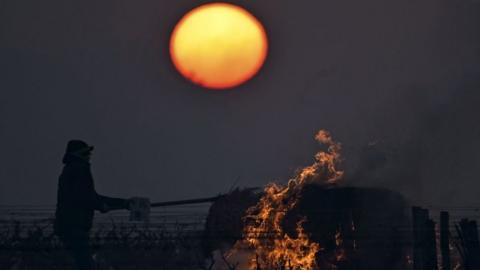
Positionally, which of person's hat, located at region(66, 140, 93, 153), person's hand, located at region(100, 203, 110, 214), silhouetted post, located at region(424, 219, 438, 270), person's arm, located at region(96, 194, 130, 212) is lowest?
silhouetted post, located at region(424, 219, 438, 270)

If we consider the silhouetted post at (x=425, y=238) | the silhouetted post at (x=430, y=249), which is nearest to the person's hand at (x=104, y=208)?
the silhouetted post at (x=425, y=238)

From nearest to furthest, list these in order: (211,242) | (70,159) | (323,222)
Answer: (70,159) < (323,222) < (211,242)

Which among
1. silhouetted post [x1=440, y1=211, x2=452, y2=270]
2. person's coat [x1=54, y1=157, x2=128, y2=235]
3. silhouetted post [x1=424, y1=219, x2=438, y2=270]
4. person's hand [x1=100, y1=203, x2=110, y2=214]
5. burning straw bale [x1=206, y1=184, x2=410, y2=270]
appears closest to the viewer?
person's coat [x1=54, y1=157, x2=128, y2=235]

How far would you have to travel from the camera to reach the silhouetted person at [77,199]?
4303 centimetres

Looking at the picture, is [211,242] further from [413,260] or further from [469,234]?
[469,234]

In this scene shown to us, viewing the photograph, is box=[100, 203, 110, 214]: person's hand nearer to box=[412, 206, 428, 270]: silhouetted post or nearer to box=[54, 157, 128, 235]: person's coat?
box=[54, 157, 128, 235]: person's coat

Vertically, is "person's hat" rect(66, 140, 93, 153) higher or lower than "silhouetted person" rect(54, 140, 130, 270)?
higher

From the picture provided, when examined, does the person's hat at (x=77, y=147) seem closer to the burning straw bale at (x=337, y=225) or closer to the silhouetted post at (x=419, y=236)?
the burning straw bale at (x=337, y=225)

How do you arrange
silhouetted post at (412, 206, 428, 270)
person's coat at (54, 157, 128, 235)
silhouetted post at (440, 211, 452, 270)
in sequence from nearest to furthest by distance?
person's coat at (54, 157, 128, 235) < silhouetted post at (412, 206, 428, 270) < silhouetted post at (440, 211, 452, 270)

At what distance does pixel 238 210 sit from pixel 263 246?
7.93 ft

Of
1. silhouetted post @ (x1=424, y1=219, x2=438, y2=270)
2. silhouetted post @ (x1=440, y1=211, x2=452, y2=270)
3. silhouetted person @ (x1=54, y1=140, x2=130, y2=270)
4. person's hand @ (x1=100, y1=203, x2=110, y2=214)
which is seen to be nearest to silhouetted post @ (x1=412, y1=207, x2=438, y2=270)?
silhouetted post @ (x1=424, y1=219, x2=438, y2=270)

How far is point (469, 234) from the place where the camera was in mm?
45156

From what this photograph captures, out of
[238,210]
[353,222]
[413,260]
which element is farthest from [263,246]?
[413,260]

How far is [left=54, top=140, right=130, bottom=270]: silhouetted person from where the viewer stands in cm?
4303
